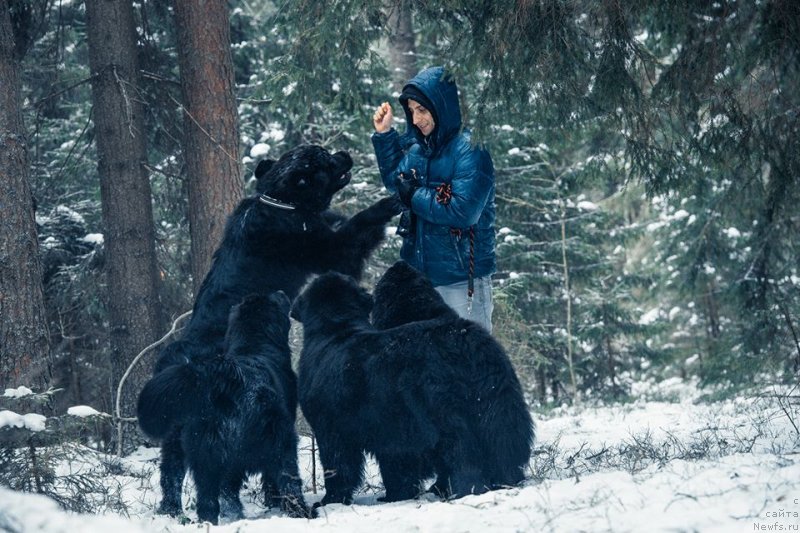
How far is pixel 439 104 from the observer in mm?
6395

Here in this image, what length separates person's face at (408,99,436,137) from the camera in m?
6.45

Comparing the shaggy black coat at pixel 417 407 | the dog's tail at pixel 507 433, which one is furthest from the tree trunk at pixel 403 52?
the dog's tail at pixel 507 433

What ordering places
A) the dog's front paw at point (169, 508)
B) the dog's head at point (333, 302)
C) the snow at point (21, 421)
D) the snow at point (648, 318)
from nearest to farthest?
the snow at point (21, 421)
the dog's front paw at point (169, 508)
the dog's head at point (333, 302)
the snow at point (648, 318)

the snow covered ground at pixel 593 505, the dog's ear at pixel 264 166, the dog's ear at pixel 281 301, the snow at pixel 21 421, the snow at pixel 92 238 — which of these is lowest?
the snow covered ground at pixel 593 505

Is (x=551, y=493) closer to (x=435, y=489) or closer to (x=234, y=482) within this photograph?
(x=435, y=489)

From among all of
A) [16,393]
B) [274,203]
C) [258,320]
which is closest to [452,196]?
[274,203]

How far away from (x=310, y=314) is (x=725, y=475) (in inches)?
127

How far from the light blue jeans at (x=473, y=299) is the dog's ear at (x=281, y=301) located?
49.7 inches

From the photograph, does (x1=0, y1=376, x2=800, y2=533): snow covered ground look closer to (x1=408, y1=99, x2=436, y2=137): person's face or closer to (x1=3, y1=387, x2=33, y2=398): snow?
(x1=3, y1=387, x2=33, y2=398): snow

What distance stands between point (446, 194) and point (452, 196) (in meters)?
0.06

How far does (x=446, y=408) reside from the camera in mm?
5203

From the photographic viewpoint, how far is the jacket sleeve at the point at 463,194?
612 cm

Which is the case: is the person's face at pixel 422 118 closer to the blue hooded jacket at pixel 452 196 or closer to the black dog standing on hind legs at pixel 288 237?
the blue hooded jacket at pixel 452 196

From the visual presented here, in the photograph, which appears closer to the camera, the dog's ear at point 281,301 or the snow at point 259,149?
A: the dog's ear at point 281,301
